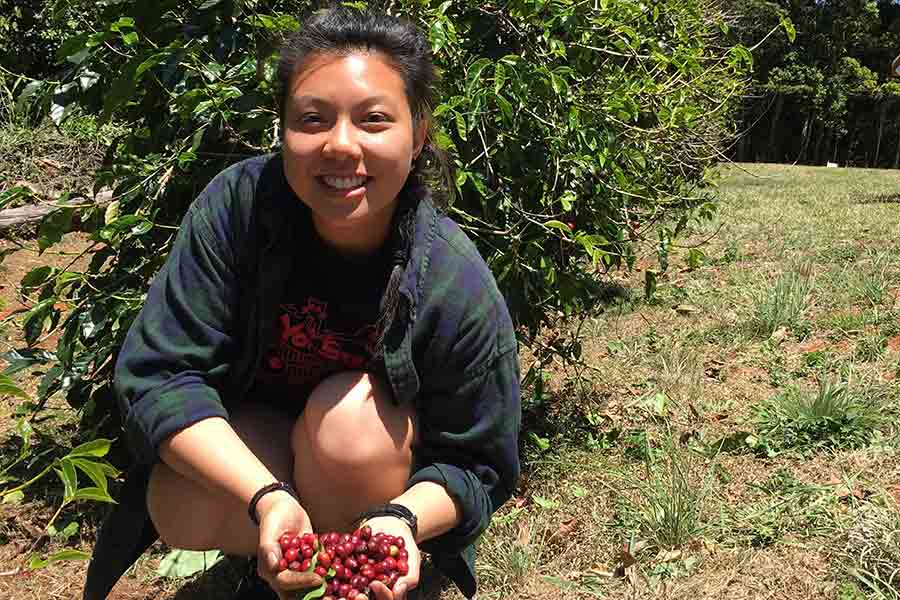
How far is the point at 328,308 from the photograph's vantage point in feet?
6.01

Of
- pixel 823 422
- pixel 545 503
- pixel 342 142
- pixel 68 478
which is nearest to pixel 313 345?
pixel 342 142

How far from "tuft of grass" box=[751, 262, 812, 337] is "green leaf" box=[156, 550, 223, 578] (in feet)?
8.13

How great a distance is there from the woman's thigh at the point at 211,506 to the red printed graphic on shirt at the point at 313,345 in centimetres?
13

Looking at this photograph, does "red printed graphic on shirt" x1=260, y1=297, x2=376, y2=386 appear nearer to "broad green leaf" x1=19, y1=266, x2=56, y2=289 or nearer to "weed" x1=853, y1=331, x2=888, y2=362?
"broad green leaf" x1=19, y1=266, x2=56, y2=289

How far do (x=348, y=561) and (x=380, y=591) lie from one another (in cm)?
7

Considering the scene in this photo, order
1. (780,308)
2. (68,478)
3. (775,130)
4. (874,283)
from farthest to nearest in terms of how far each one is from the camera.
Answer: (775,130) → (874,283) → (780,308) → (68,478)

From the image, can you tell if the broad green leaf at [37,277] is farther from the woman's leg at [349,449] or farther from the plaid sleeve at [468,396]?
the plaid sleeve at [468,396]

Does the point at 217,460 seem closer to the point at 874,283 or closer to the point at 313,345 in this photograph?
the point at 313,345

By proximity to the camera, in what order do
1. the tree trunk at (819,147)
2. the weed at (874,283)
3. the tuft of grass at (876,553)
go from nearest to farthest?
1. the tuft of grass at (876,553)
2. the weed at (874,283)
3. the tree trunk at (819,147)

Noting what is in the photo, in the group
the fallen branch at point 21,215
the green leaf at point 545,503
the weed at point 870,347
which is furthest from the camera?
the fallen branch at point 21,215

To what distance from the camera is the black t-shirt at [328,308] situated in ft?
5.94

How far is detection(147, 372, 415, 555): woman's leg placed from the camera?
173 cm

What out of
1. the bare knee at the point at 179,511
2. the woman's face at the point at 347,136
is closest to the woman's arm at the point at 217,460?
the bare knee at the point at 179,511

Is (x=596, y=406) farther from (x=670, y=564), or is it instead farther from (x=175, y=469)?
(x=175, y=469)
